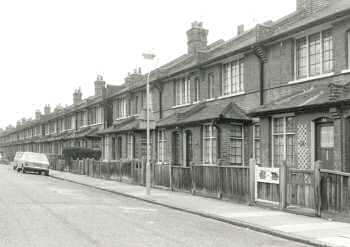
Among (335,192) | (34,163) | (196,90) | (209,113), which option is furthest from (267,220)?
(34,163)

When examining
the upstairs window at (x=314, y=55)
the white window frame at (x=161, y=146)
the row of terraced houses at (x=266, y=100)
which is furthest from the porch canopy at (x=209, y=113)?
the upstairs window at (x=314, y=55)

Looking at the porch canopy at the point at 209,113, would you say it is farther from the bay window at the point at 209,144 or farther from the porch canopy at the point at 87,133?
the porch canopy at the point at 87,133

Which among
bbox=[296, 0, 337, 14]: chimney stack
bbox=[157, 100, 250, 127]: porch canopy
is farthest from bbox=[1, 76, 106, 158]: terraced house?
bbox=[296, 0, 337, 14]: chimney stack

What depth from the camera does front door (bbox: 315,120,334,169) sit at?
15.8m

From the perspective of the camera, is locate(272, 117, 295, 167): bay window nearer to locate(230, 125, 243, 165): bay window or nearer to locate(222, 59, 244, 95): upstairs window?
locate(230, 125, 243, 165): bay window

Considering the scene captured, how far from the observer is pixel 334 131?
50.0ft

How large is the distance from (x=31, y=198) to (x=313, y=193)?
33.0 ft

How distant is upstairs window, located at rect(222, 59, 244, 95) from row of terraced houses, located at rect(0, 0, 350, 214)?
5cm

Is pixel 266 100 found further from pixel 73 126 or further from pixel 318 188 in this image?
pixel 73 126

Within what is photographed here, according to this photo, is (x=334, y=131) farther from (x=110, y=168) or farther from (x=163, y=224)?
(x=110, y=168)

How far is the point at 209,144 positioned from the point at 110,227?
12361mm

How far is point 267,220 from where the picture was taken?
489 inches

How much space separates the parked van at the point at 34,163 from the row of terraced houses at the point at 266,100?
25.6 feet

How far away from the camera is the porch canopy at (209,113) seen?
68.6 ft
